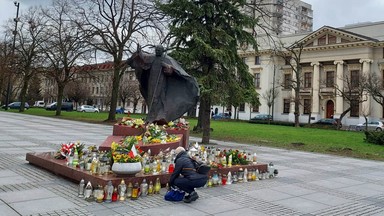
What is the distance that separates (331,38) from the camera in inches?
2250

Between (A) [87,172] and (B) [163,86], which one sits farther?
(B) [163,86]

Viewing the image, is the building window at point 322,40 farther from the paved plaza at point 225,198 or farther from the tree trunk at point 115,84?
the paved plaza at point 225,198

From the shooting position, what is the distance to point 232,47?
64.9 ft

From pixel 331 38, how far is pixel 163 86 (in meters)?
50.6

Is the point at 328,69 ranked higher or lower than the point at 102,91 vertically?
higher

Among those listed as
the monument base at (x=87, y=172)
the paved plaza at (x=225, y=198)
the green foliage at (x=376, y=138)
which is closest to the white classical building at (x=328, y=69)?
the green foliage at (x=376, y=138)

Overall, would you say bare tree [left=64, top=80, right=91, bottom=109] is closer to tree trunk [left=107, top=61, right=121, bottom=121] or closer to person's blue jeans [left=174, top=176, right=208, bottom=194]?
tree trunk [left=107, top=61, right=121, bottom=121]

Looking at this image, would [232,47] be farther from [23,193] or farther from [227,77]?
[23,193]

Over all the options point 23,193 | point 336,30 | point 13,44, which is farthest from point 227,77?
point 336,30

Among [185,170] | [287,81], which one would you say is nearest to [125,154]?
[185,170]

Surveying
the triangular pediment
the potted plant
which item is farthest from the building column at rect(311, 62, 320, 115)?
the potted plant

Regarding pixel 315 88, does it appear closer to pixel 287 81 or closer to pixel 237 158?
pixel 287 81

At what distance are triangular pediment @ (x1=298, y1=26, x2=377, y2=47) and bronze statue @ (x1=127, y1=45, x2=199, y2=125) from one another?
46.2 meters

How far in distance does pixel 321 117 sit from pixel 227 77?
4447 cm
